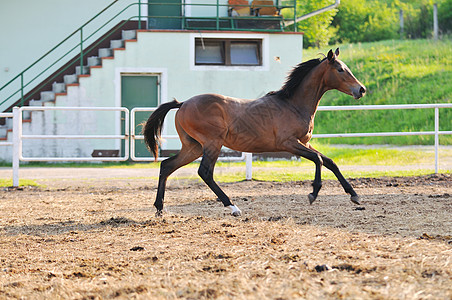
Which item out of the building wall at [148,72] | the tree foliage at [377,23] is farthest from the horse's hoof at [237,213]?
the tree foliage at [377,23]

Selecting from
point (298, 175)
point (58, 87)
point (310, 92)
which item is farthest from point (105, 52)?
point (310, 92)

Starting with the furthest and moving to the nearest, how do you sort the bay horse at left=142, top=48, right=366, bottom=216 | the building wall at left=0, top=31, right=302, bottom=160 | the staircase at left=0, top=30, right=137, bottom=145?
the staircase at left=0, top=30, right=137, bottom=145, the building wall at left=0, top=31, right=302, bottom=160, the bay horse at left=142, top=48, right=366, bottom=216

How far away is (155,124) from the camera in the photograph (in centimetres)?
798

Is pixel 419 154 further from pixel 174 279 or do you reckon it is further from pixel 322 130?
pixel 174 279

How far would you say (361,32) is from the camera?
49844 millimetres

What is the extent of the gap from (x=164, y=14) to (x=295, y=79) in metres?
10.4

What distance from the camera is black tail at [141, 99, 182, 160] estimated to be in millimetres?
7879

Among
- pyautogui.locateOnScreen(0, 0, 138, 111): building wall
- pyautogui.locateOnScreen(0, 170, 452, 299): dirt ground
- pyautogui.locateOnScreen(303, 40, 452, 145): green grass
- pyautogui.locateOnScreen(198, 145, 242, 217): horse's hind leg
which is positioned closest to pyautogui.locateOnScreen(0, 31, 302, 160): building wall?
pyautogui.locateOnScreen(0, 0, 138, 111): building wall

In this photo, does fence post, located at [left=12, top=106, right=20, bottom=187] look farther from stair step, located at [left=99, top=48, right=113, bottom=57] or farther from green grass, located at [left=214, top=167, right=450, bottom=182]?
stair step, located at [left=99, top=48, right=113, bottom=57]

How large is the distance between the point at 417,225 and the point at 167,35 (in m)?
11.3

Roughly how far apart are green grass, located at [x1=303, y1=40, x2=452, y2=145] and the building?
5562 millimetres

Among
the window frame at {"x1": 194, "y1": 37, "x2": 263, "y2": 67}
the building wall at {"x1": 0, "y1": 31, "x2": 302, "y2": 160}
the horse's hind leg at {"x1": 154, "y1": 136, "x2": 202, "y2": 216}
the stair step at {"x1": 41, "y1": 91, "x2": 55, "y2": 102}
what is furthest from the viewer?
the window frame at {"x1": 194, "y1": 37, "x2": 263, "y2": 67}

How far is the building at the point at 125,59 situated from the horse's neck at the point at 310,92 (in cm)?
855

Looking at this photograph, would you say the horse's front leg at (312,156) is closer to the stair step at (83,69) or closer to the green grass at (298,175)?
the green grass at (298,175)
